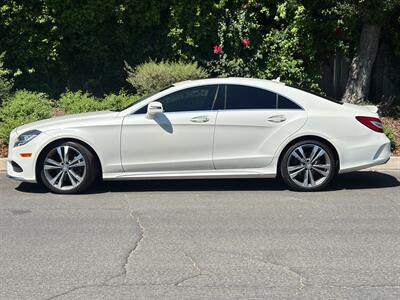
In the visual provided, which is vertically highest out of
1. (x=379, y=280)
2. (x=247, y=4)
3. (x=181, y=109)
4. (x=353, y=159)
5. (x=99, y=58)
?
(x=247, y=4)

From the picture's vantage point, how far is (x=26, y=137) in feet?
26.6

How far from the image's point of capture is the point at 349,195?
26.5ft

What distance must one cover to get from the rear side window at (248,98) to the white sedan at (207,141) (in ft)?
0.04

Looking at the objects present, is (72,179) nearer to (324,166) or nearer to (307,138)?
(307,138)

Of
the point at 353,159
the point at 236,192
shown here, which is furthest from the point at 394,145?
the point at 236,192

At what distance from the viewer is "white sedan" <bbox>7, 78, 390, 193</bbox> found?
799cm

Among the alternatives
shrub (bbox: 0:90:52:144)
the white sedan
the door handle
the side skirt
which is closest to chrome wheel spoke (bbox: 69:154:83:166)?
the white sedan

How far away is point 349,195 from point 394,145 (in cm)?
291

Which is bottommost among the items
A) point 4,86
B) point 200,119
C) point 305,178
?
point 305,178

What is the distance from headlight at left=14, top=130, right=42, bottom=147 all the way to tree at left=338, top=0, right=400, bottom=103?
715 cm

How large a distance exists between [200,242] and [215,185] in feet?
9.00

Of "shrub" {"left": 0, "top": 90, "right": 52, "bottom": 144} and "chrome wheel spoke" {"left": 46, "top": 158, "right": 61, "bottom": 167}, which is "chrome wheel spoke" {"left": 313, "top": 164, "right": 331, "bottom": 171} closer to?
"chrome wheel spoke" {"left": 46, "top": 158, "right": 61, "bottom": 167}

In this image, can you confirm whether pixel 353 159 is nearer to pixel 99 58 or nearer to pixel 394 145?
pixel 394 145

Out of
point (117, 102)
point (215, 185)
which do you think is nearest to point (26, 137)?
point (215, 185)
